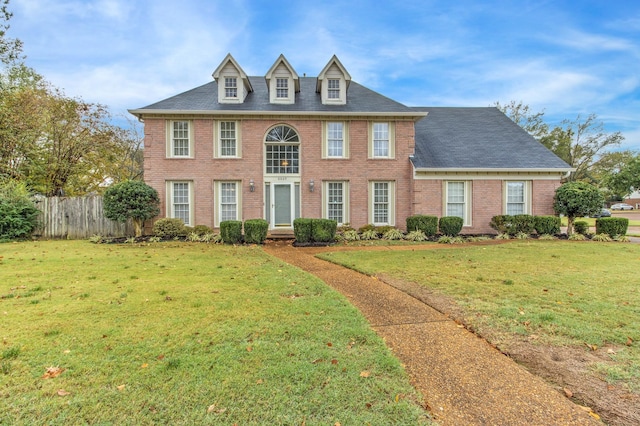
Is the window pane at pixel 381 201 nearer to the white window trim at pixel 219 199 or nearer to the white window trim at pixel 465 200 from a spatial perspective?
the white window trim at pixel 465 200

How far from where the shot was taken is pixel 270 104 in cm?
1484

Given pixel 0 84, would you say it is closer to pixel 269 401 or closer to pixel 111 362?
pixel 111 362

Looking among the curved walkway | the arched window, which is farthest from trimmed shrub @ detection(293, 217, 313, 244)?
the curved walkway

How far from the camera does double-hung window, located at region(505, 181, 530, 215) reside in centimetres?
1505

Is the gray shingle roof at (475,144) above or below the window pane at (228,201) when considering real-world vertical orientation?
above

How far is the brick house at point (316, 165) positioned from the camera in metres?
14.4

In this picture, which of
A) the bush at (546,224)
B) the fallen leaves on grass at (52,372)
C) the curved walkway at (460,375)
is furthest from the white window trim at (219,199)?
the bush at (546,224)

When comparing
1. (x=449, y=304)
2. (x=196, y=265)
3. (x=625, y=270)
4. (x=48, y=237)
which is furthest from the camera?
(x=48, y=237)

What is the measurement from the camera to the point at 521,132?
55.3ft

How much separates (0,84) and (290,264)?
19.9 meters

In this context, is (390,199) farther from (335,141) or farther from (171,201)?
(171,201)

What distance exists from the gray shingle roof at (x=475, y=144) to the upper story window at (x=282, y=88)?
7045 mm

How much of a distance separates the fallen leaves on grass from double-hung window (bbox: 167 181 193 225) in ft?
40.3

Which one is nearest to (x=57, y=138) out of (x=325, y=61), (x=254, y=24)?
(x=254, y=24)
